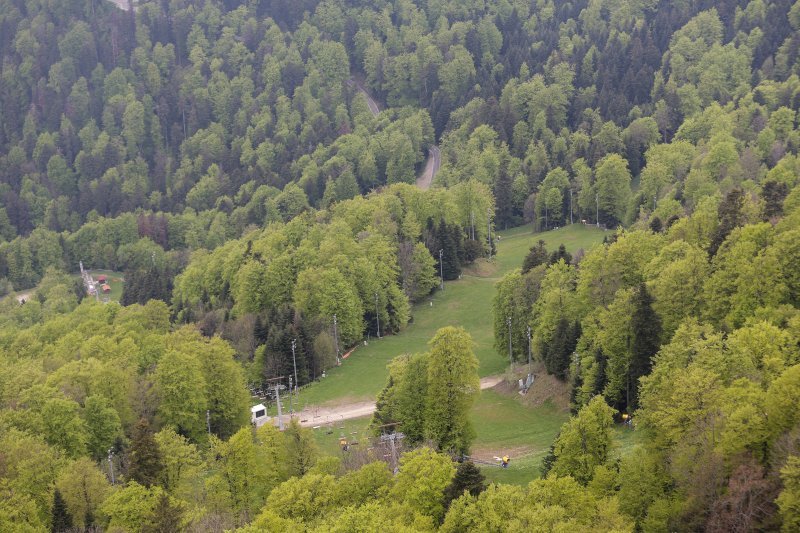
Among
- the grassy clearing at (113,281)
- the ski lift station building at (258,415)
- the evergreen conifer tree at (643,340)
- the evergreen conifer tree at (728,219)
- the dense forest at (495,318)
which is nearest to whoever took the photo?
the dense forest at (495,318)

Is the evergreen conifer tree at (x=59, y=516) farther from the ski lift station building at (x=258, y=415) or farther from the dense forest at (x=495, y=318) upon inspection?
the ski lift station building at (x=258, y=415)

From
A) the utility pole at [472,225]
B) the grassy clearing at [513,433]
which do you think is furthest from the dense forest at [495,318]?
the grassy clearing at [513,433]

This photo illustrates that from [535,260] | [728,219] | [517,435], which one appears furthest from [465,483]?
[535,260]

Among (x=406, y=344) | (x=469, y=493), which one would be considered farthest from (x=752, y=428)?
(x=406, y=344)

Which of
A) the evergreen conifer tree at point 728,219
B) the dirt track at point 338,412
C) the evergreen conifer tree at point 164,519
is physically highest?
the evergreen conifer tree at point 728,219

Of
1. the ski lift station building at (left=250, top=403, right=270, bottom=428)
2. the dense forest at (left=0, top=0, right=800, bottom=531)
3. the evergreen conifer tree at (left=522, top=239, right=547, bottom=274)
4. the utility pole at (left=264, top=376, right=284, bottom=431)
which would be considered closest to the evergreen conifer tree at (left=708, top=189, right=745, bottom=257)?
the dense forest at (left=0, top=0, right=800, bottom=531)

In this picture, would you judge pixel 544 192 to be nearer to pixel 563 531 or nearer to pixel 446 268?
pixel 446 268

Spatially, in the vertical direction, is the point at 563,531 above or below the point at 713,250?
below

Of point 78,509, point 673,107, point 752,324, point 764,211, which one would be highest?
point 673,107
